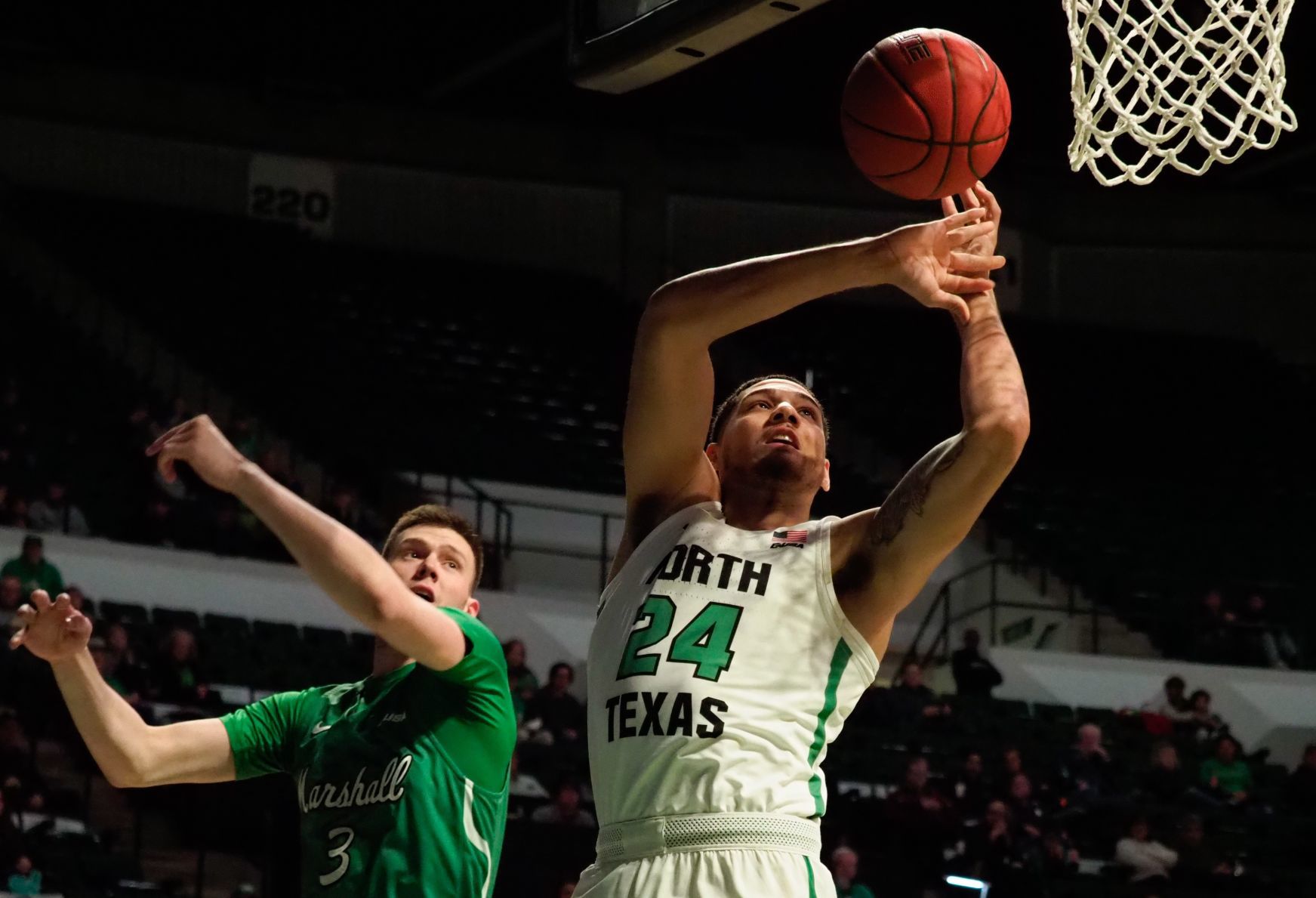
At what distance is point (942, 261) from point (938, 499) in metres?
0.44

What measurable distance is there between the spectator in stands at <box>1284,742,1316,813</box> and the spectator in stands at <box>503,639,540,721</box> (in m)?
5.58

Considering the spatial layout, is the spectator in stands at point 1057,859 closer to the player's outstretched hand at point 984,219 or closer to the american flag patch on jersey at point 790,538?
the player's outstretched hand at point 984,219

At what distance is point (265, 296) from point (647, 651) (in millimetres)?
15729

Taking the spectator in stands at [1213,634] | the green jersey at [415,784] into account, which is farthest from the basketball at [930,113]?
the spectator in stands at [1213,634]

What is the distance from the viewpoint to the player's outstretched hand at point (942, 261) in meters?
3.27

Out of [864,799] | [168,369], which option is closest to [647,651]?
[864,799]

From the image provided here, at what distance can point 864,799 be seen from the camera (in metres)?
11.3

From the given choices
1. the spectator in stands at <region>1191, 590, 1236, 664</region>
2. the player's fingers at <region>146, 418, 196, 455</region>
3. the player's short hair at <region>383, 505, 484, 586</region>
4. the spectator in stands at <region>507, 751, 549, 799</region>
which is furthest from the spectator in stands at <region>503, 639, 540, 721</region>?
the player's fingers at <region>146, 418, 196, 455</region>

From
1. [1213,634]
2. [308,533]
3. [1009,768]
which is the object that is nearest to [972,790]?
[1009,768]

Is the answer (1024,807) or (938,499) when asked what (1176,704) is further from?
(938,499)

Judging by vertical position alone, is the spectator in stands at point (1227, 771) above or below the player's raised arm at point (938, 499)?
below

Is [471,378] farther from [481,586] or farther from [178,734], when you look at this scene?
[178,734]

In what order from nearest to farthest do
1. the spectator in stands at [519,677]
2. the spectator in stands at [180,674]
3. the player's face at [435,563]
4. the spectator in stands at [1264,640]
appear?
the player's face at [435,563]
the spectator in stands at [180,674]
the spectator in stands at [519,677]
the spectator in stands at [1264,640]

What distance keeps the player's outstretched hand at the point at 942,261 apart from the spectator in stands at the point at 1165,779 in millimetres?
10244
